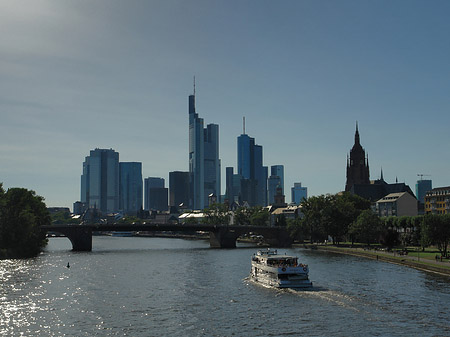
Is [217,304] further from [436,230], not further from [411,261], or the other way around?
[436,230]

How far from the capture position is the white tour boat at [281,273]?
88.8m

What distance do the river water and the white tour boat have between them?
2.54 m

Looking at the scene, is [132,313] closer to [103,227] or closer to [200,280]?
[200,280]

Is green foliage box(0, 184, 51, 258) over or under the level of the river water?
over

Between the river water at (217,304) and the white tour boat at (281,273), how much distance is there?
2537mm

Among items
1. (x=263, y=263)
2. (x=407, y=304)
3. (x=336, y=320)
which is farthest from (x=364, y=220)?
(x=336, y=320)

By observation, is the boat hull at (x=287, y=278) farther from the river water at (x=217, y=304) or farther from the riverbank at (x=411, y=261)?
the riverbank at (x=411, y=261)

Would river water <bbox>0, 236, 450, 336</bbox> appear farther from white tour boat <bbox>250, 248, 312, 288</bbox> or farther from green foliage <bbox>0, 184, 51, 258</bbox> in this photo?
green foliage <bbox>0, 184, 51, 258</bbox>

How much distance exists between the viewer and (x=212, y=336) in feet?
187

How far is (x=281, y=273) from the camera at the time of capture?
296 feet

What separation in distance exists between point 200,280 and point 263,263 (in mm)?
12069

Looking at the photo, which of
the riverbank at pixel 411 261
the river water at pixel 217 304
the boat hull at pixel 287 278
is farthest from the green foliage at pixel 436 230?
the boat hull at pixel 287 278

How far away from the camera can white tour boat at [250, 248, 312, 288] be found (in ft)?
291

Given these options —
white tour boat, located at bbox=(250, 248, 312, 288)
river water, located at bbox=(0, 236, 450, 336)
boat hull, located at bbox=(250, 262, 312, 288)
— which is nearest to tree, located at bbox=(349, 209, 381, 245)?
river water, located at bbox=(0, 236, 450, 336)
